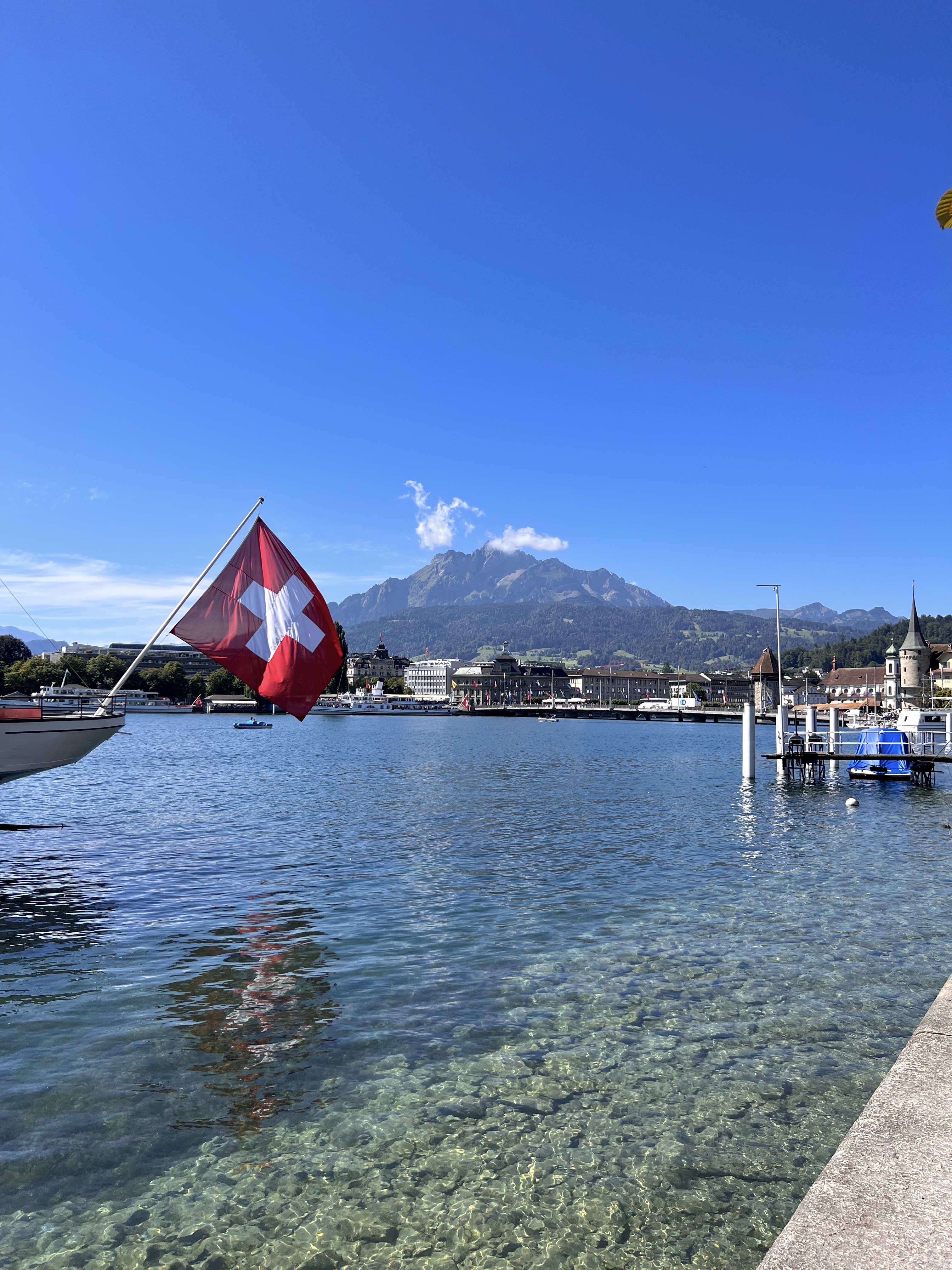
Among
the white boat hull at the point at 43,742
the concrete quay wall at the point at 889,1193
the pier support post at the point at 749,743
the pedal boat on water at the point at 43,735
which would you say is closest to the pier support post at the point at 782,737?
the pier support post at the point at 749,743

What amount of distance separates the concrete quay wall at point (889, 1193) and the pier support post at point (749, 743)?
50831 millimetres

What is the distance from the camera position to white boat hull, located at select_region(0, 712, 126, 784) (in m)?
23.8

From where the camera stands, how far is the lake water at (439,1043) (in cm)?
740

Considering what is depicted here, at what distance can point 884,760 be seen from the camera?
53.7 m

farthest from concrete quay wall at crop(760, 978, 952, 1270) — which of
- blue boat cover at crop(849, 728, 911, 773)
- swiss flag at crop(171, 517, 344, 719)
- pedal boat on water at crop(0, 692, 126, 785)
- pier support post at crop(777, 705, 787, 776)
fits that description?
pier support post at crop(777, 705, 787, 776)

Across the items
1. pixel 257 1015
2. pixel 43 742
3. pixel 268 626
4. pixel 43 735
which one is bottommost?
pixel 257 1015

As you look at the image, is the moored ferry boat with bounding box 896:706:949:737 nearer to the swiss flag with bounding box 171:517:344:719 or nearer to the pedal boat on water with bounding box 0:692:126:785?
the swiss flag with bounding box 171:517:344:719

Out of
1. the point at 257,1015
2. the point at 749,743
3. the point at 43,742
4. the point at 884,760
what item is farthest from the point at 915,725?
Result: the point at 257,1015

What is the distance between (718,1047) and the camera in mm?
11094

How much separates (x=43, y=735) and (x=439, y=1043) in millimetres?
18294

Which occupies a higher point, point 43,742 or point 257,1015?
point 43,742

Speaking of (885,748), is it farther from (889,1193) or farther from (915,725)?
(889,1193)

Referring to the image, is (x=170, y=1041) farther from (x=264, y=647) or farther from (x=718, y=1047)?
(x=264, y=647)

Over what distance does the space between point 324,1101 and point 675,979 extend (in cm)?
682
